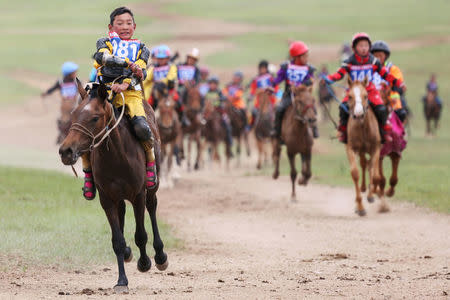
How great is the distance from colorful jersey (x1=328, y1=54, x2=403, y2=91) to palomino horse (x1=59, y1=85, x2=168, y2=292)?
6585mm

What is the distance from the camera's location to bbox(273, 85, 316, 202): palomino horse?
17312 millimetres

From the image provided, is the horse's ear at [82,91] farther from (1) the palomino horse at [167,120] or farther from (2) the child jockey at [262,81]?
(2) the child jockey at [262,81]

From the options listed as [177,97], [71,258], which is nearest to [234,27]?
[177,97]

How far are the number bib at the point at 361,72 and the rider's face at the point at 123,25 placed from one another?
6.38m

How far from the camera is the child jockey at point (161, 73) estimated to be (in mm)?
19516

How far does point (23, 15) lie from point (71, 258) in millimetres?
70241

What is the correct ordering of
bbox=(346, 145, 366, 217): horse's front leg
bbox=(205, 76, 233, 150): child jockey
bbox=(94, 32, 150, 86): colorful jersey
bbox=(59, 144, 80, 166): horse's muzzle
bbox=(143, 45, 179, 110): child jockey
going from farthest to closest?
1. bbox=(205, 76, 233, 150): child jockey
2. bbox=(143, 45, 179, 110): child jockey
3. bbox=(346, 145, 366, 217): horse's front leg
4. bbox=(94, 32, 150, 86): colorful jersey
5. bbox=(59, 144, 80, 166): horse's muzzle

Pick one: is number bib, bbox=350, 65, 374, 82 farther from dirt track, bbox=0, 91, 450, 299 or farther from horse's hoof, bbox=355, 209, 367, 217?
dirt track, bbox=0, 91, 450, 299

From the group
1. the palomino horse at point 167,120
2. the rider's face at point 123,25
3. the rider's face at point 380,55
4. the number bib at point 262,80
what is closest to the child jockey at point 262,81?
the number bib at point 262,80

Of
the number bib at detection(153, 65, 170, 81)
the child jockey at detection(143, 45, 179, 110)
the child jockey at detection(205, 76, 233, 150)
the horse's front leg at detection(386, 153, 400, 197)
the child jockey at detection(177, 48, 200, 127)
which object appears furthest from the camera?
the child jockey at detection(205, 76, 233, 150)

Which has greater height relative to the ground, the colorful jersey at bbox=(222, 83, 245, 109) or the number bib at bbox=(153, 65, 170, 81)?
the number bib at bbox=(153, 65, 170, 81)

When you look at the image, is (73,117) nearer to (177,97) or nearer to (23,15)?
(177,97)

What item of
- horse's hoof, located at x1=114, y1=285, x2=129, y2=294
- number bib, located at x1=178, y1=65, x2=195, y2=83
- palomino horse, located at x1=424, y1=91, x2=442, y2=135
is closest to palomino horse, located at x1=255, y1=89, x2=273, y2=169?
number bib, located at x1=178, y1=65, x2=195, y2=83

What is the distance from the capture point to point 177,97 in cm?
2131
